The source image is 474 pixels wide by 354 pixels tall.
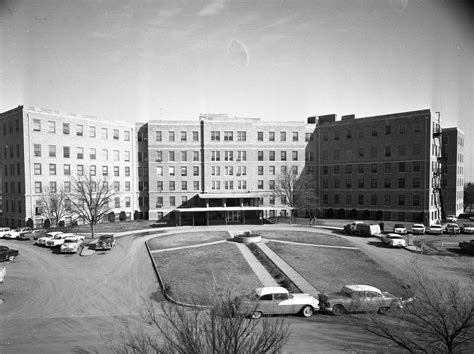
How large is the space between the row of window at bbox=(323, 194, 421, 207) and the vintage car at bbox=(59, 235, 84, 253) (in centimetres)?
4394

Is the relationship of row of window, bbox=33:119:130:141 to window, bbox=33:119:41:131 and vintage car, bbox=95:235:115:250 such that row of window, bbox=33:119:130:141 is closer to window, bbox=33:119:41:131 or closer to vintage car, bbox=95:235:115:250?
window, bbox=33:119:41:131

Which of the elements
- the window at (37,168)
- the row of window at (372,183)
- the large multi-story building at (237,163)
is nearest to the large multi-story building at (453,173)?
the large multi-story building at (237,163)

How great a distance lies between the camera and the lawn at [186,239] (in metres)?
34.9

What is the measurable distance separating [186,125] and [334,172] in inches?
1154

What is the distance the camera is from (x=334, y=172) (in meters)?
60.7

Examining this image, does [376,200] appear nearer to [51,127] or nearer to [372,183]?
[372,183]

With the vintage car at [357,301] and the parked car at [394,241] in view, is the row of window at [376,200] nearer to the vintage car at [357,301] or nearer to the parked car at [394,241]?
the parked car at [394,241]

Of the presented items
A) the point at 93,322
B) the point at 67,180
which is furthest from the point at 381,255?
the point at 67,180

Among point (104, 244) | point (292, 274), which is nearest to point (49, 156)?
point (104, 244)

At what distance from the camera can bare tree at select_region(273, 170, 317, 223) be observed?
179ft

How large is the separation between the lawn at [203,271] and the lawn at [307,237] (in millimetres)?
8047

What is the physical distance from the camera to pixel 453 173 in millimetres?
65562

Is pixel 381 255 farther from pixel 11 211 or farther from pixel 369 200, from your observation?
pixel 11 211

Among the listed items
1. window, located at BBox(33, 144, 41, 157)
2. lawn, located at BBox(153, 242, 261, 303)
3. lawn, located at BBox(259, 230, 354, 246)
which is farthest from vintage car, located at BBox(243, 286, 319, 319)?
window, located at BBox(33, 144, 41, 157)
